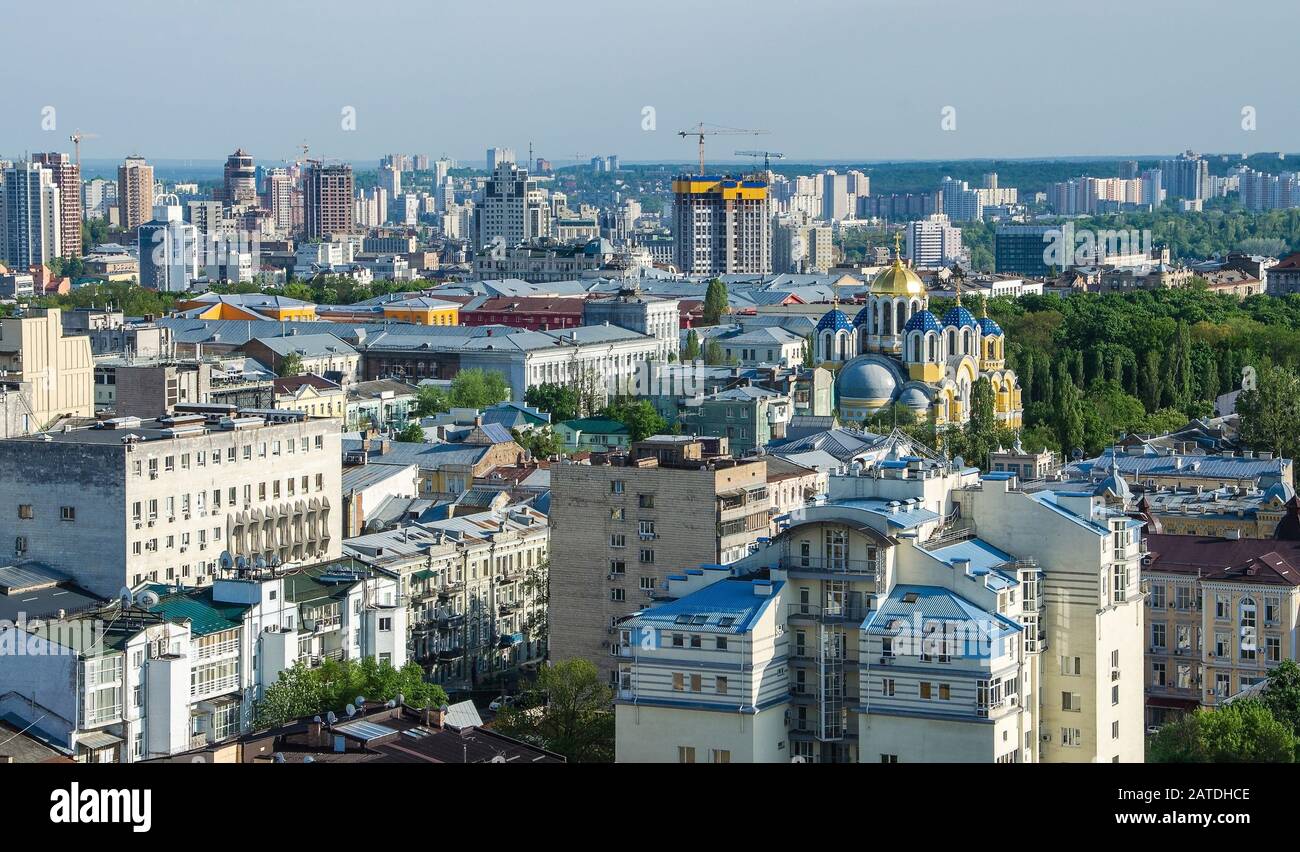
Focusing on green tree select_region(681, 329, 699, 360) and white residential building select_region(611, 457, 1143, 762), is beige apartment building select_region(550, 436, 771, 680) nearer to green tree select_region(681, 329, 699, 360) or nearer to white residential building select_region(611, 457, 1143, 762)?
white residential building select_region(611, 457, 1143, 762)

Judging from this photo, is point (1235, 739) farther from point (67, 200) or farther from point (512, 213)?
point (67, 200)

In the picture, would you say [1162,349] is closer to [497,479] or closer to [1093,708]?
[497,479]

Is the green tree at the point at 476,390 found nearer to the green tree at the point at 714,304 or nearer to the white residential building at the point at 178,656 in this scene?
the green tree at the point at 714,304

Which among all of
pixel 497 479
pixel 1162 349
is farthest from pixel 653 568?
pixel 1162 349

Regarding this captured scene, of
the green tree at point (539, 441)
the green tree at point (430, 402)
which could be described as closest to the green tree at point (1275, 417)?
the green tree at point (539, 441)

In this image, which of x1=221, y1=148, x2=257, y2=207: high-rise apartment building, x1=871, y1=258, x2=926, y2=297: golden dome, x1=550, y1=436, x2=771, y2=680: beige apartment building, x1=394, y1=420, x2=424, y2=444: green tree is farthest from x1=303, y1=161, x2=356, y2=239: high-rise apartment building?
x1=550, y1=436, x2=771, y2=680: beige apartment building

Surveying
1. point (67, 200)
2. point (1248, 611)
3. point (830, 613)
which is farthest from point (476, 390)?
point (67, 200)
